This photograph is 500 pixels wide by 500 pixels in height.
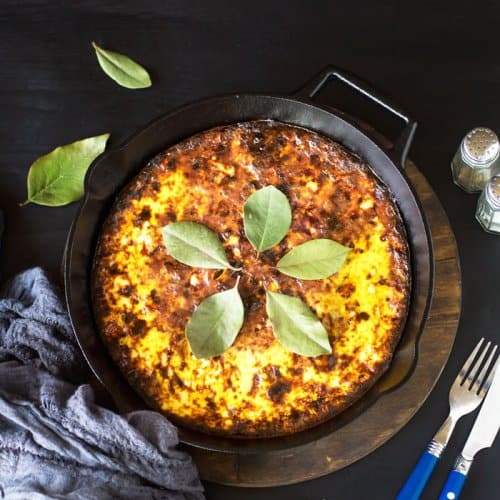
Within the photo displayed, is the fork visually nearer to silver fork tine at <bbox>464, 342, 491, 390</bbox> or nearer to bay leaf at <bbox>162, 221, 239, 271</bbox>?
silver fork tine at <bbox>464, 342, 491, 390</bbox>

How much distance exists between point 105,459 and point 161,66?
4.71 ft

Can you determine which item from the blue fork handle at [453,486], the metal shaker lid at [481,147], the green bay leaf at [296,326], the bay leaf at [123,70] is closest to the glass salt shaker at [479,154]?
the metal shaker lid at [481,147]

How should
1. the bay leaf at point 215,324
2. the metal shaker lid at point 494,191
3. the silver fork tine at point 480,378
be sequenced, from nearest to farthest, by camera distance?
the bay leaf at point 215,324, the metal shaker lid at point 494,191, the silver fork tine at point 480,378

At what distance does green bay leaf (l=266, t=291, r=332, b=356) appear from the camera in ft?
7.82

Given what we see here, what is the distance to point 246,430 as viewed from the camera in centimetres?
255

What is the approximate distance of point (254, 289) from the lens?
8.30 ft

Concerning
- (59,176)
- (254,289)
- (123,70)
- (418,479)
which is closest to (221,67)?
(123,70)

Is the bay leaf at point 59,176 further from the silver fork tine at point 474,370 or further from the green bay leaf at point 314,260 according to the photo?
the silver fork tine at point 474,370

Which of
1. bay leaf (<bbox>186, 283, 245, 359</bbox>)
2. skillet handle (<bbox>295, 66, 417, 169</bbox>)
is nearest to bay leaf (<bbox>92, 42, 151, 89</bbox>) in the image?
skillet handle (<bbox>295, 66, 417, 169</bbox>)

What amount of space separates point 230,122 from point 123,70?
532 mm

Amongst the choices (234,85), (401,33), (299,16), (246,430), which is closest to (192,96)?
(234,85)

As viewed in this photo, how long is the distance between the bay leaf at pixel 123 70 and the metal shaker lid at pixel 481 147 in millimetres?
1165

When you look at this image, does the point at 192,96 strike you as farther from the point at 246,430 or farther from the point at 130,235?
the point at 246,430

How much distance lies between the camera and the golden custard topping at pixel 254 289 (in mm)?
2518
